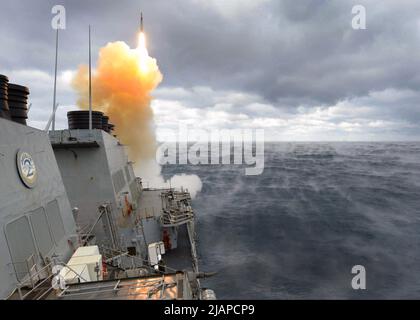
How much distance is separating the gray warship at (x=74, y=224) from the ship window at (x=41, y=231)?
0.11 ft

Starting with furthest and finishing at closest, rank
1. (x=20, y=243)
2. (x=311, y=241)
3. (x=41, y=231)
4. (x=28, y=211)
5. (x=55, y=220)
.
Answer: (x=311, y=241)
(x=55, y=220)
(x=41, y=231)
(x=28, y=211)
(x=20, y=243)

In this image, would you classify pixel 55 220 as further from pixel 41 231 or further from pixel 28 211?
pixel 28 211

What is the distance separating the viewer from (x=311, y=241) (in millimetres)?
29547

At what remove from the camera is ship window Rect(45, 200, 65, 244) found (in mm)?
11586

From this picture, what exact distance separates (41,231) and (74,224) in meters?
3.43

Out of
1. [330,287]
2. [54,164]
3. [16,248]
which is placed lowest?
[330,287]

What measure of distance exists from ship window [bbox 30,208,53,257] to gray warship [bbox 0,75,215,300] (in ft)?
0.11

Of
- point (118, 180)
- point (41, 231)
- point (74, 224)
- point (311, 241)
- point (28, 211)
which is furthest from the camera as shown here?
point (311, 241)

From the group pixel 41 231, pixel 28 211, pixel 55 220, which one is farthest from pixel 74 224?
pixel 28 211

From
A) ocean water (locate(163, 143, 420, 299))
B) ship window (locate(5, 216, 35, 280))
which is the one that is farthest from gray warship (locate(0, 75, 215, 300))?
ocean water (locate(163, 143, 420, 299))
